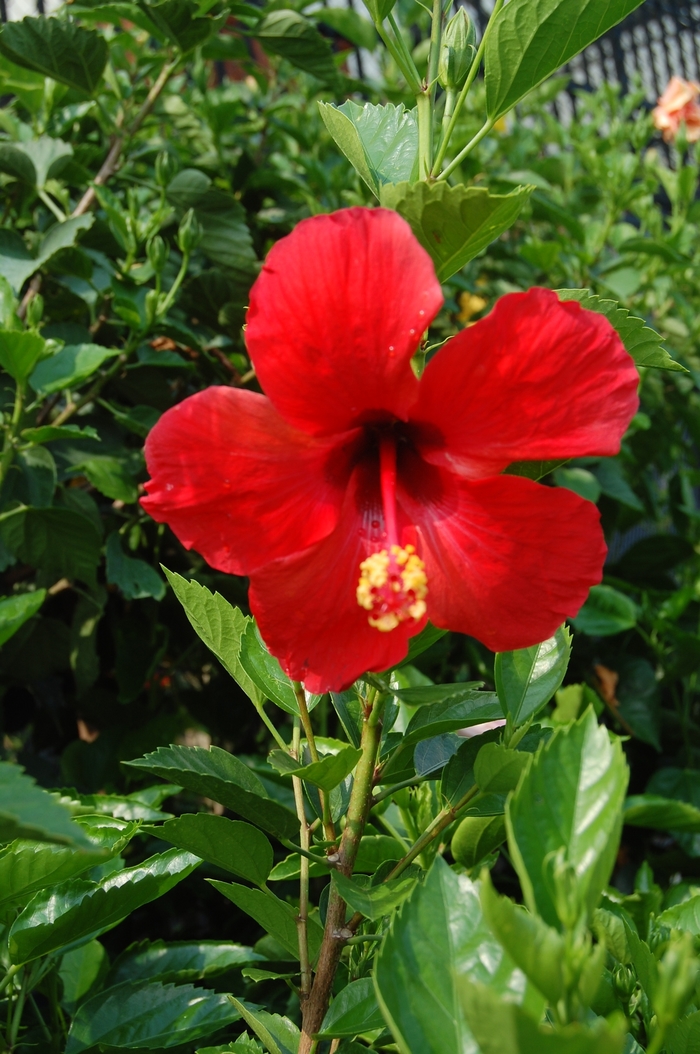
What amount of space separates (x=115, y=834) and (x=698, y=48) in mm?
6941

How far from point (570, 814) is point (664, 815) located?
952 mm

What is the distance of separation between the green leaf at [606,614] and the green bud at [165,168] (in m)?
1.05

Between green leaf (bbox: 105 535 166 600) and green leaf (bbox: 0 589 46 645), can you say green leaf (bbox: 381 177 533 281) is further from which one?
green leaf (bbox: 105 535 166 600)

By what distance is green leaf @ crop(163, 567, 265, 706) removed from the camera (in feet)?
2.50

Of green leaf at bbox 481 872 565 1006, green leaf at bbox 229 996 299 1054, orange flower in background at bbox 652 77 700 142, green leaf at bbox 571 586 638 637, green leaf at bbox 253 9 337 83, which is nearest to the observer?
green leaf at bbox 481 872 565 1006

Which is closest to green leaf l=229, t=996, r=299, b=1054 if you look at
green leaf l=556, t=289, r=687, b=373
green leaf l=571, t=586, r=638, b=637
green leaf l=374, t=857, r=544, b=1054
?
green leaf l=374, t=857, r=544, b=1054

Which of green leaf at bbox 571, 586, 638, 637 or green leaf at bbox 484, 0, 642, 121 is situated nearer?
green leaf at bbox 484, 0, 642, 121

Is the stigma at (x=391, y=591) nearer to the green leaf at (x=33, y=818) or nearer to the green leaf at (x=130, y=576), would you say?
the green leaf at (x=33, y=818)

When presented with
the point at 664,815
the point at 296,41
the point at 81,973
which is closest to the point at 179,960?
the point at 81,973

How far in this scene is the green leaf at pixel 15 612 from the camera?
37.9 inches

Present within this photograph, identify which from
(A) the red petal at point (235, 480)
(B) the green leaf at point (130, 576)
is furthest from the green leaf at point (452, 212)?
(B) the green leaf at point (130, 576)

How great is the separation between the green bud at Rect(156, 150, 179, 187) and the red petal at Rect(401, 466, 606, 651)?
3.35ft

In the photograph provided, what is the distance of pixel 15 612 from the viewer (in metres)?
0.99

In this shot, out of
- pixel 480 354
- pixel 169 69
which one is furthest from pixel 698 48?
pixel 480 354
